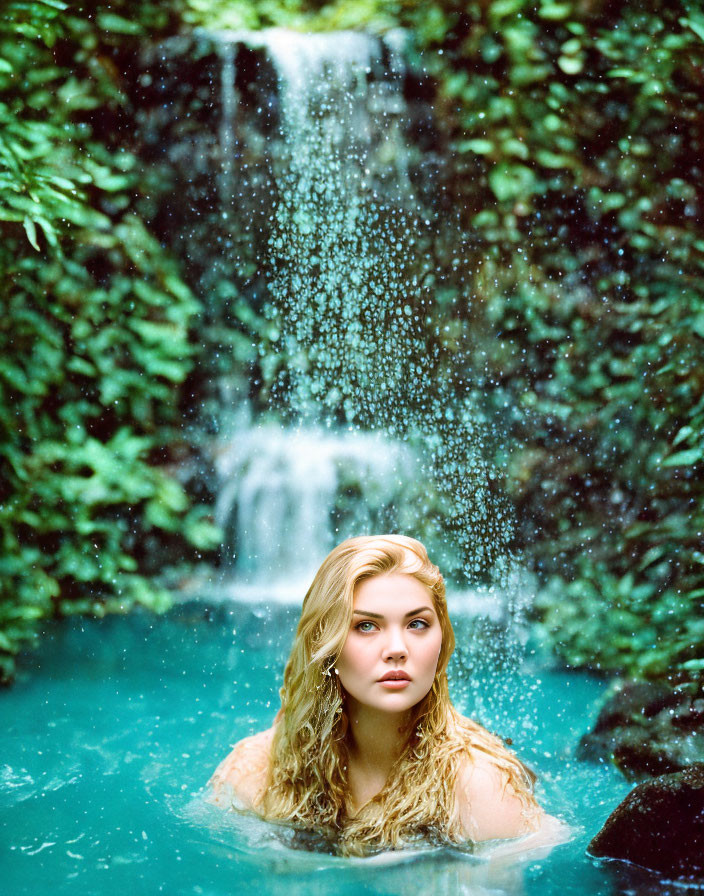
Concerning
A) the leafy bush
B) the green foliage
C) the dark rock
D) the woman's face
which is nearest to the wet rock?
the leafy bush

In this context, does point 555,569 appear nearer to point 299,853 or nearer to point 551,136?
point 551,136

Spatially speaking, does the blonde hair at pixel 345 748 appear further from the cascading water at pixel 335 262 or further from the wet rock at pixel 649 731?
the cascading water at pixel 335 262

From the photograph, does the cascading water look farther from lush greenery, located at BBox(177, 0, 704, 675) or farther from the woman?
the woman

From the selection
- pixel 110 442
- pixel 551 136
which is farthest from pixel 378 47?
pixel 110 442

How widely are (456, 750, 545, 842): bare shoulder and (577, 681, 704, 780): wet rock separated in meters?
1.43

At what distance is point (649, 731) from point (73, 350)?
3.17 m

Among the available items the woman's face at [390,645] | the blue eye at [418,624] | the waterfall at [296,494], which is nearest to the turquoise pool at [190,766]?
the waterfall at [296,494]

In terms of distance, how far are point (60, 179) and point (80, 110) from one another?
380mm

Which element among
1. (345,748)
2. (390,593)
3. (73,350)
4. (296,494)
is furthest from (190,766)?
(73,350)

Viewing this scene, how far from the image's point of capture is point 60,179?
466 cm

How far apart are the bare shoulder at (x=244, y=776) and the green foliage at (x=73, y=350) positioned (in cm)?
227

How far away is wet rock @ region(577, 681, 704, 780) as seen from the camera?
3539mm

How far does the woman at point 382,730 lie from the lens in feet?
7.16

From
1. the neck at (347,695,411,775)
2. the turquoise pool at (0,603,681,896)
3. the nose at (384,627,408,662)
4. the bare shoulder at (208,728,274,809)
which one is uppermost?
the nose at (384,627,408,662)
